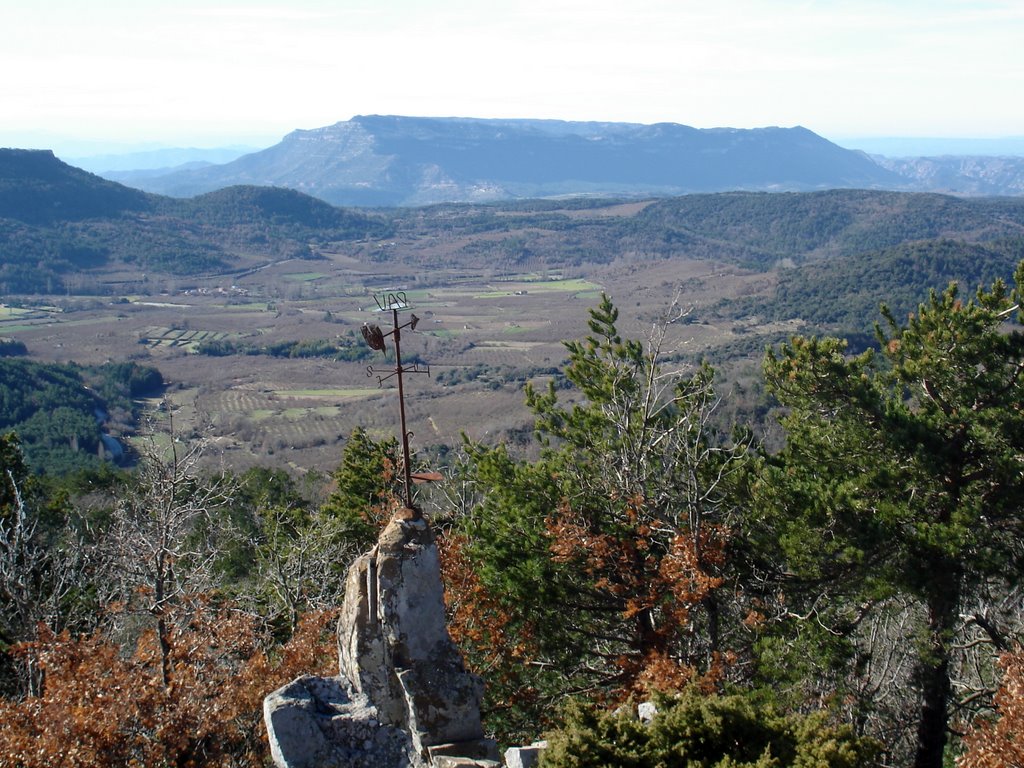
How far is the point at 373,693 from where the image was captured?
7.67 metres

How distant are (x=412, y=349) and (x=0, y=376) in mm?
35499

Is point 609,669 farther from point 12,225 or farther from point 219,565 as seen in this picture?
point 12,225

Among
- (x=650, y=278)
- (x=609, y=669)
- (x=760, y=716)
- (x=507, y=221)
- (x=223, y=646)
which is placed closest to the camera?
(x=760, y=716)

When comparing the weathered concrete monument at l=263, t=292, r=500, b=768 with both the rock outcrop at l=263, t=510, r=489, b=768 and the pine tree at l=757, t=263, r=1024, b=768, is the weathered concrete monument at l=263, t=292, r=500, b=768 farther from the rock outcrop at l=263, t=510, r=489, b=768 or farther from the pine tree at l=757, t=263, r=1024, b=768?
the pine tree at l=757, t=263, r=1024, b=768

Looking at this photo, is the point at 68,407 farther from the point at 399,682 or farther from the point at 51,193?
the point at 51,193

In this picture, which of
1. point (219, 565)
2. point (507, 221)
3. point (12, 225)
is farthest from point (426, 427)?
point (507, 221)

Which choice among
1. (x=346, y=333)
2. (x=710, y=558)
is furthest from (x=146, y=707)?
(x=346, y=333)

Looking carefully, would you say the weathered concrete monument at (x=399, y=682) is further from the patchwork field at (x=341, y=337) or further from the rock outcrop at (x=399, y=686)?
the patchwork field at (x=341, y=337)

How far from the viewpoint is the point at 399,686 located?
7.64m

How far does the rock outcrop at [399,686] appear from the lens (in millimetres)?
7438

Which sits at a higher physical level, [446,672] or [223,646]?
[446,672]

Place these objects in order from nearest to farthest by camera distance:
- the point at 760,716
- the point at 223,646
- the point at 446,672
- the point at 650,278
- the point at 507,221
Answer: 1. the point at 446,672
2. the point at 760,716
3. the point at 223,646
4. the point at 650,278
5. the point at 507,221

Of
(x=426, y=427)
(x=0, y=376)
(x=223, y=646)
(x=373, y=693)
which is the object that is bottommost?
(x=426, y=427)

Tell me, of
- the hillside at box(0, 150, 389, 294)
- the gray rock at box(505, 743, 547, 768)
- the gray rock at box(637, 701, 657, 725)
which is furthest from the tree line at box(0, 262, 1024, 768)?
the hillside at box(0, 150, 389, 294)
